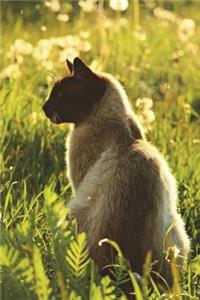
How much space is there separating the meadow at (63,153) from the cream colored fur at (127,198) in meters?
0.10

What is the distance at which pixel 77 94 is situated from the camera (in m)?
3.97

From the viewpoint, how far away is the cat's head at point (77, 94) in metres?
3.94

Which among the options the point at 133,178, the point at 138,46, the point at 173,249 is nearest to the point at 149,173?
the point at 133,178

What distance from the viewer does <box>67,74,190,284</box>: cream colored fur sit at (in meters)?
3.16

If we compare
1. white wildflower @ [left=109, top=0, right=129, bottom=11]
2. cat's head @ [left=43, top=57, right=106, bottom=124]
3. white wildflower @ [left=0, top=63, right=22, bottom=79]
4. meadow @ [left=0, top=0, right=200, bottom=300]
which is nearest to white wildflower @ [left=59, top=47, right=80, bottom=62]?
meadow @ [left=0, top=0, right=200, bottom=300]

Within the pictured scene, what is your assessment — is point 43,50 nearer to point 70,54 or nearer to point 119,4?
point 70,54

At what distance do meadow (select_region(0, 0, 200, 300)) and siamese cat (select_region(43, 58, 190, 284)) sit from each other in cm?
10

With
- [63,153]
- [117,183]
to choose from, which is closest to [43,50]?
[63,153]

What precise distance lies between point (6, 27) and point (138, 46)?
238 cm

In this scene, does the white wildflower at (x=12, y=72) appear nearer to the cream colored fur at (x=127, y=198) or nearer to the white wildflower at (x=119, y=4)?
the white wildflower at (x=119, y=4)

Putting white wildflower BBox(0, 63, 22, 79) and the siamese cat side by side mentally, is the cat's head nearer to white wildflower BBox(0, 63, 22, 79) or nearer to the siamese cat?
the siamese cat

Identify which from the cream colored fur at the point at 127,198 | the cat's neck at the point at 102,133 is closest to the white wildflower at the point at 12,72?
the cat's neck at the point at 102,133

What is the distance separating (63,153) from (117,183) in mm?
1724

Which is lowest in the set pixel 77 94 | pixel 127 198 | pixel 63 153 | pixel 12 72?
pixel 63 153
